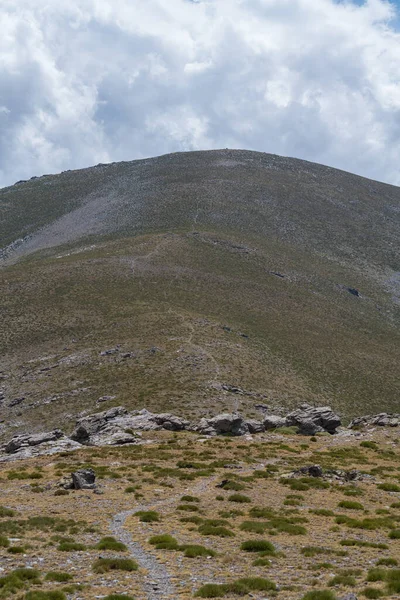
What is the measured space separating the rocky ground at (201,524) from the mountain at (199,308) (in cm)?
2311

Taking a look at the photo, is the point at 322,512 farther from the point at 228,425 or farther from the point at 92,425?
the point at 92,425

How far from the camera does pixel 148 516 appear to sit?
2447 centimetres

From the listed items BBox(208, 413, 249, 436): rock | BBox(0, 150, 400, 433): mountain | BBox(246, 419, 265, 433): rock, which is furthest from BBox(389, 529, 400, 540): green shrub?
BBox(0, 150, 400, 433): mountain

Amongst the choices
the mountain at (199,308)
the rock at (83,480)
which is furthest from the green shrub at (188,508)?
the mountain at (199,308)

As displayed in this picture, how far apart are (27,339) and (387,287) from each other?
101904mm

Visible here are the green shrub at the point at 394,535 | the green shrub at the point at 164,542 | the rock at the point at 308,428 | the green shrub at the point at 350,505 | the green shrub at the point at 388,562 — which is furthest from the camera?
the rock at the point at 308,428

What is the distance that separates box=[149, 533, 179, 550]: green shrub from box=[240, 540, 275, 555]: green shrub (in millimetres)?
2451

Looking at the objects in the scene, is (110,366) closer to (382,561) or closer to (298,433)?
(298,433)

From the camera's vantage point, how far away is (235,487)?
31094 mm

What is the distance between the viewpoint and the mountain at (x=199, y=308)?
2793 inches

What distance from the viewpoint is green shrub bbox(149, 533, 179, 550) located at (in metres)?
20.2

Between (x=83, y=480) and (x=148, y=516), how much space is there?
707 centimetres

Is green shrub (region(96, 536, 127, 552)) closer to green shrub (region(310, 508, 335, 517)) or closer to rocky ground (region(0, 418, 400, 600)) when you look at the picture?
rocky ground (region(0, 418, 400, 600))

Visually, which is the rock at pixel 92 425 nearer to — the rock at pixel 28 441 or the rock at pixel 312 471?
the rock at pixel 28 441
